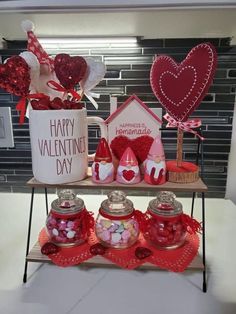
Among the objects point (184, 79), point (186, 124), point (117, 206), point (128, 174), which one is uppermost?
point (184, 79)

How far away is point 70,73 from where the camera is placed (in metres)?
0.56

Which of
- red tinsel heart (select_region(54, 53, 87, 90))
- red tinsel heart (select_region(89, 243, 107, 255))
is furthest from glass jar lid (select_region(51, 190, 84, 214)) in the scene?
red tinsel heart (select_region(54, 53, 87, 90))

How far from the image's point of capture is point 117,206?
0.69 m

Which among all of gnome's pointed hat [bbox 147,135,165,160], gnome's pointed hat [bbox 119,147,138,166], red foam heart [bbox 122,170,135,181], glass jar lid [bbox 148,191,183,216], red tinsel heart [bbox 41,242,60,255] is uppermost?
gnome's pointed hat [bbox 147,135,165,160]

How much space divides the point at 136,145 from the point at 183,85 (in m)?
0.19

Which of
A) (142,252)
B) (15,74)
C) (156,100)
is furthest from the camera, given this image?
(156,100)

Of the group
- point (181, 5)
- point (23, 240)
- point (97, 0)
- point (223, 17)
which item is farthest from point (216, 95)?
point (23, 240)

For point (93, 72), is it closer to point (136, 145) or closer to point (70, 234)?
point (136, 145)

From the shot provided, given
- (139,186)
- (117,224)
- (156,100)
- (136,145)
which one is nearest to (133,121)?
(136,145)

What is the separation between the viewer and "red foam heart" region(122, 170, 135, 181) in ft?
2.02

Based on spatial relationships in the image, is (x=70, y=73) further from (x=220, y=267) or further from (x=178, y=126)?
(x=220, y=267)

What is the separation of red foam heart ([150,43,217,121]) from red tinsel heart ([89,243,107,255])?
39 centimetres

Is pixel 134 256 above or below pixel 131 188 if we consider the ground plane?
below

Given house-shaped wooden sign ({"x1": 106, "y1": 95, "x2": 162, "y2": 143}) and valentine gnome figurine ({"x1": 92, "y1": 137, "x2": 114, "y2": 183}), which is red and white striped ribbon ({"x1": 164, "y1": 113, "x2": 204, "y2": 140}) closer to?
house-shaped wooden sign ({"x1": 106, "y1": 95, "x2": 162, "y2": 143})
